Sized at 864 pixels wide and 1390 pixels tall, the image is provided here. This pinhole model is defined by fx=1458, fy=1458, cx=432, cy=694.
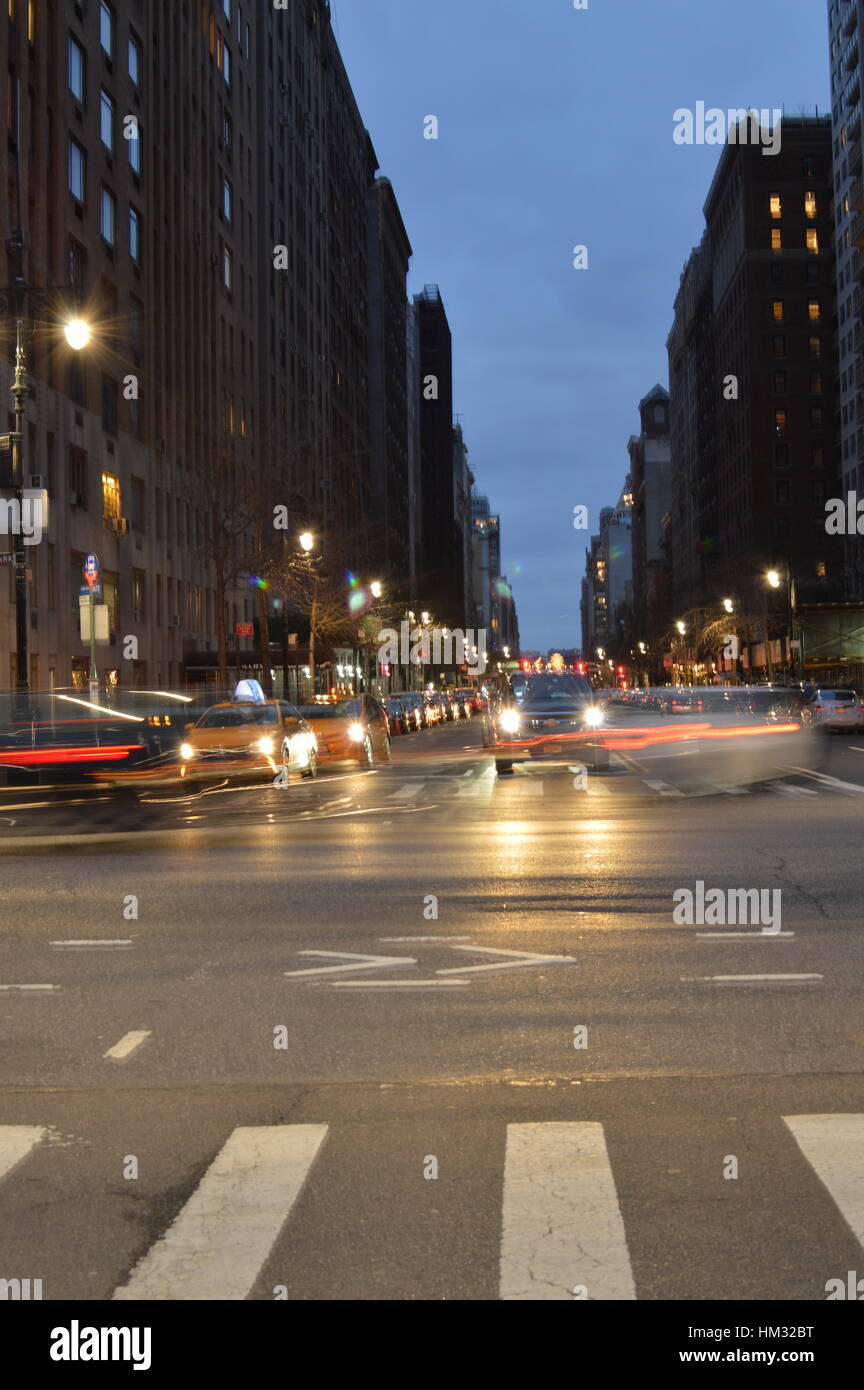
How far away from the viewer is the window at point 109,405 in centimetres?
4925

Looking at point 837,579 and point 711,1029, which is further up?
point 837,579

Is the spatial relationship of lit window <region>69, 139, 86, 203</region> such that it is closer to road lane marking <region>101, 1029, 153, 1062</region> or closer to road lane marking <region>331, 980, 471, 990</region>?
road lane marking <region>331, 980, 471, 990</region>

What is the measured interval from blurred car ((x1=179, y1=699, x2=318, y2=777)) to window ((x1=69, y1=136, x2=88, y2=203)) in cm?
2393

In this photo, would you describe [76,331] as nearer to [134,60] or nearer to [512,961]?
[512,961]

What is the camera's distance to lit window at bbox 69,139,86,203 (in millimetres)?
45281

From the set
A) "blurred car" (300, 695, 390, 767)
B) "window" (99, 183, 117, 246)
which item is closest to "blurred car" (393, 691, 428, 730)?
"window" (99, 183, 117, 246)

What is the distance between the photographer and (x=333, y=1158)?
5539 millimetres

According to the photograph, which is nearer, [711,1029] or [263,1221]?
[263,1221]

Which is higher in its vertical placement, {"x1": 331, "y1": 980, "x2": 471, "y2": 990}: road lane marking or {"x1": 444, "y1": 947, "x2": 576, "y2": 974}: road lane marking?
{"x1": 444, "y1": 947, "x2": 576, "y2": 974}: road lane marking

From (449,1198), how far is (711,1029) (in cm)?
280
